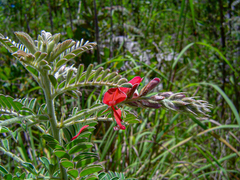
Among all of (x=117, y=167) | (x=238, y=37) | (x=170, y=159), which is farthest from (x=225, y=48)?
(x=117, y=167)

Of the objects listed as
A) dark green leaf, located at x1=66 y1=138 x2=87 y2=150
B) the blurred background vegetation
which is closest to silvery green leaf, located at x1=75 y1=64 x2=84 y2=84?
dark green leaf, located at x1=66 y1=138 x2=87 y2=150

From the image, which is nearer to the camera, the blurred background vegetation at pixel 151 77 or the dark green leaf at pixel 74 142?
the dark green leaf at pixel 74 142

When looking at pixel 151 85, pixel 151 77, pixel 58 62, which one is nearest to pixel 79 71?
pixel 58 62

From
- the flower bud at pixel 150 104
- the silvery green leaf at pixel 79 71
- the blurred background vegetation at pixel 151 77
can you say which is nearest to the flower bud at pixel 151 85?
the flower bud at pixel 150 104

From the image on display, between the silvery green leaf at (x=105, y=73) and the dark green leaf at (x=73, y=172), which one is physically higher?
the silvery green leaf at (x=105, y=73)

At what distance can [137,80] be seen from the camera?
1.69 feet

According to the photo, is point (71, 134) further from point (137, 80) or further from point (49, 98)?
point (137, 80)

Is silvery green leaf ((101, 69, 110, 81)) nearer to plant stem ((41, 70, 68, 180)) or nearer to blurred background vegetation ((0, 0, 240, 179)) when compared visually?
plant stem ((41, 70, 68, 180))

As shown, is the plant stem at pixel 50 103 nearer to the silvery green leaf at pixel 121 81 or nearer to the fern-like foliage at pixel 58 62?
the fern-like foliage at pixel 58 62

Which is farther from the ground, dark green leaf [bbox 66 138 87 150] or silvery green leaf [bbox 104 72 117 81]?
silvery green leaf [bbox 104 72 117 81]

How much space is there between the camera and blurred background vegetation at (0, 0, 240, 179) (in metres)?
1.35

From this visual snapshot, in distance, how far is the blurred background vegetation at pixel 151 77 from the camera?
4.42 ft

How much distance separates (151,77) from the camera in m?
1.82

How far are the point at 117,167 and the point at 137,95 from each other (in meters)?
0.95
